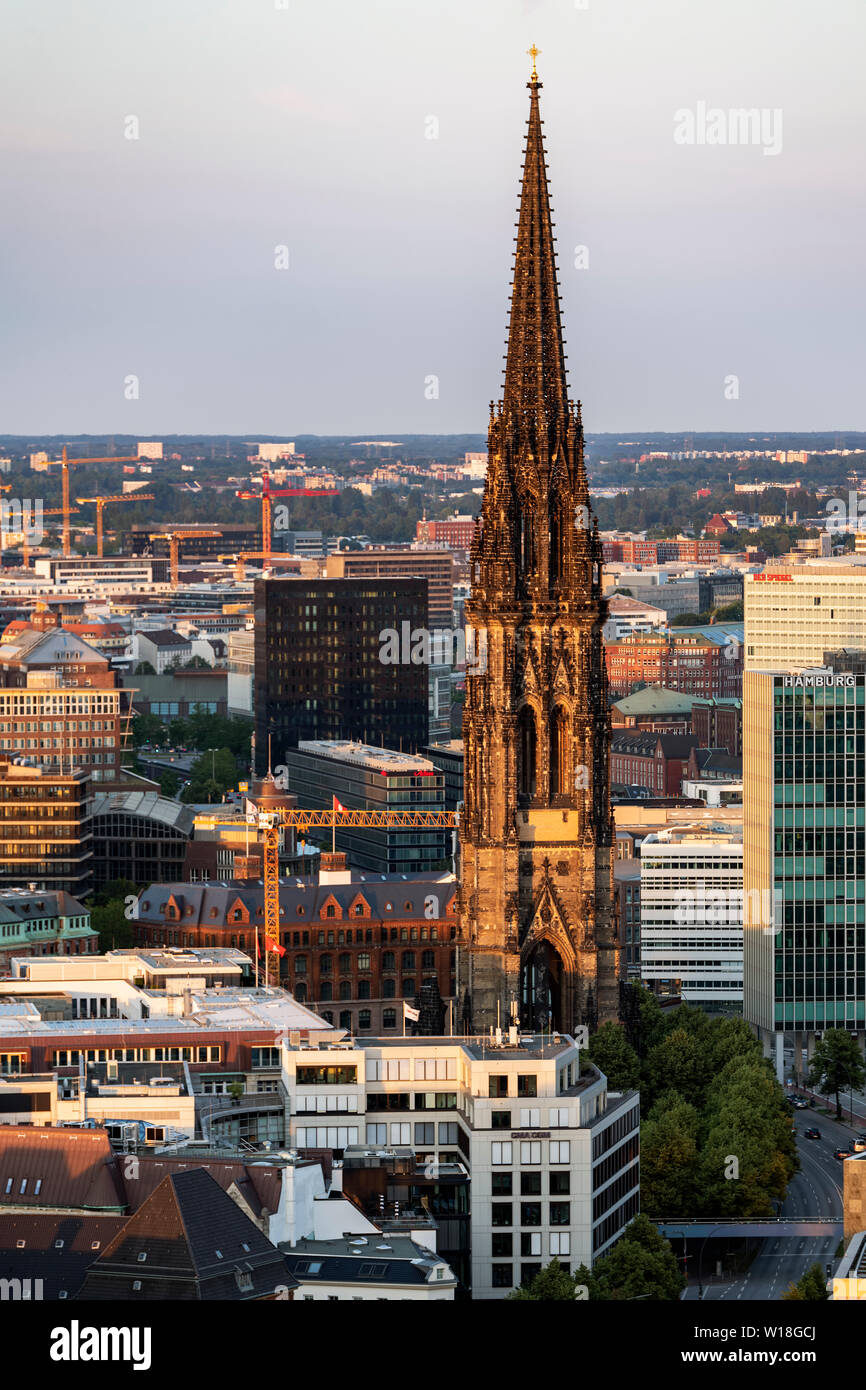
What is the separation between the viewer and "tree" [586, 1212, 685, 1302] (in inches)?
3007

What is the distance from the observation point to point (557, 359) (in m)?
114

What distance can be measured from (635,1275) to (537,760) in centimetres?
3588

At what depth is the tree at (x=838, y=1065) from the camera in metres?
135

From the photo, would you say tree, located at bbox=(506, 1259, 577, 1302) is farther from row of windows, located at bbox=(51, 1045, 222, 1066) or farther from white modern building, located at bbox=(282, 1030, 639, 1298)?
row of windows, located at bbox=(51, 1045, 222, 1066)

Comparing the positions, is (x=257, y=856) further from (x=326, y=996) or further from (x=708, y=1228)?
(x=708, y=1228)

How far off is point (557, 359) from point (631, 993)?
2594cm

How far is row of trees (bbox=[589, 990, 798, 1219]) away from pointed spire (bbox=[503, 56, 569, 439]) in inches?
982

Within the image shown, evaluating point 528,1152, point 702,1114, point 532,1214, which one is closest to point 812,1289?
point 532,1214

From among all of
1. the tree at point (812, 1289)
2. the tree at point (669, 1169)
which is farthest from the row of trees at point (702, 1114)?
the tree at point (812, 1289)

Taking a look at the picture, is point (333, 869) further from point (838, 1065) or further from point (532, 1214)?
point (532, 1214)

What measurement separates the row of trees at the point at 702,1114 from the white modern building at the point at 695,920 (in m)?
45.6

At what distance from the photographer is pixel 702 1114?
10800 cm

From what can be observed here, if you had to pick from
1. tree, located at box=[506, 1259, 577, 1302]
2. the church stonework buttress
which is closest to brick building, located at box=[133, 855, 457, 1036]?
the church stonework buttress
